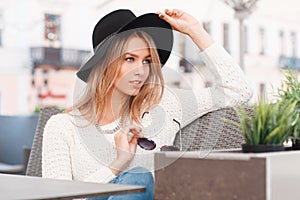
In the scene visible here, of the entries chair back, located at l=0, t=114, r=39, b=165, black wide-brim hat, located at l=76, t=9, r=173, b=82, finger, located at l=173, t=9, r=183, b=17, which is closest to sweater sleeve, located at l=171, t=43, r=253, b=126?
finger, located at l=173, t=9, r=183, b=17

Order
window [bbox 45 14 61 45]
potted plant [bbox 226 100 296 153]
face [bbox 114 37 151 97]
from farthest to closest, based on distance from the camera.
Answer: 1. window [bbox 45 14 61 45]
2. face [bbox 114 37 151 97]
3. potted plant [bbox 226 100 296 153]

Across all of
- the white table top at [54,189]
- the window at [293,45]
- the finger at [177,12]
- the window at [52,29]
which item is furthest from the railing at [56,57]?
the white table top at [54,189]

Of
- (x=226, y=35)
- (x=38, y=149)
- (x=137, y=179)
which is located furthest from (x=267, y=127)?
(x=226, y=35)

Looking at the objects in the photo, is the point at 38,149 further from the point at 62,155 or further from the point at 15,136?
the point at 15,136

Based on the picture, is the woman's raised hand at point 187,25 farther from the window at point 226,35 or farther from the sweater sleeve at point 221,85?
the window at point 226,35

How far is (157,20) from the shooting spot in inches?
65.7

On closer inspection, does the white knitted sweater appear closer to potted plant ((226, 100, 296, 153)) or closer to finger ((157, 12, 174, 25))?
finger ((157, 12, 174, 25))

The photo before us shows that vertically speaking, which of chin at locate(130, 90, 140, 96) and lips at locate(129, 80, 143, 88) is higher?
Answer: lips at locate(129, 80, 143, 88)

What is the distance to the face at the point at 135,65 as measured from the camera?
1.52 metres

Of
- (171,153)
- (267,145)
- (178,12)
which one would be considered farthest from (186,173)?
(178,12)

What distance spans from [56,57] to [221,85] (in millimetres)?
12763

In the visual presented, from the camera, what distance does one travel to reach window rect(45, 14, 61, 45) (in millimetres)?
14719

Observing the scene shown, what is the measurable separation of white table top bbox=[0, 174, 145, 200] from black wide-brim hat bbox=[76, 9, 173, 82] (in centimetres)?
40

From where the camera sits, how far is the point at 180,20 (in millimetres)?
1849
